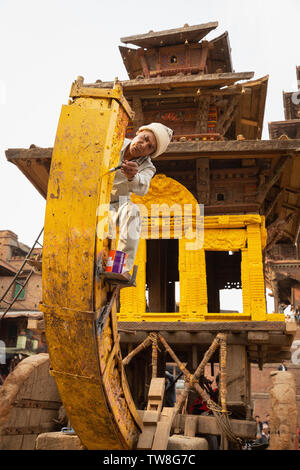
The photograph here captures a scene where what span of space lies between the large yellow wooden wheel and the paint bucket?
0.13 metres

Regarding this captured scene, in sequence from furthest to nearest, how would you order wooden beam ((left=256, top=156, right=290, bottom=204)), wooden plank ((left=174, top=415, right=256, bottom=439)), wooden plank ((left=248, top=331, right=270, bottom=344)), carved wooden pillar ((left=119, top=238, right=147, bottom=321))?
1. wooden beam ((left=256, top=156, right=290, bottom=204))
2. carved wooden pillar ((left=119, top=238, right=147, bottom=321))
3. wooden plank ((left=248, top=331, right=270, bottom=344))
4. wooden plank ((left=174, top=415, right=256, bottom=439))

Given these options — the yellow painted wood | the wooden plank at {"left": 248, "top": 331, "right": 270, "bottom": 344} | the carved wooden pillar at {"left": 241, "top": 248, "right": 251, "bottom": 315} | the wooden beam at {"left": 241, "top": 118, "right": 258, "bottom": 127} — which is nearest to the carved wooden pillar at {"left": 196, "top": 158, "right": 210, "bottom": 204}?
the yellow painted wood

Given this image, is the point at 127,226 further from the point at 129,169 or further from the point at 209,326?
the point at 209,326

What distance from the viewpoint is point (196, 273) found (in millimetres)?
10047

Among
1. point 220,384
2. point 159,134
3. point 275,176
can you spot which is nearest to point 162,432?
point 159,134

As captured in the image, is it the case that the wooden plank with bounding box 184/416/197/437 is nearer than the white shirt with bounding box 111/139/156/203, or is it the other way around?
the white shirt with bounding box 111/139/156/203

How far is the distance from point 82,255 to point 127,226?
0.81 meters

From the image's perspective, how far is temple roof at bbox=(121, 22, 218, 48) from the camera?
12.7m

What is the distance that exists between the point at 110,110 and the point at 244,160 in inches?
295

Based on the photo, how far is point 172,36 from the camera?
42.6 ft

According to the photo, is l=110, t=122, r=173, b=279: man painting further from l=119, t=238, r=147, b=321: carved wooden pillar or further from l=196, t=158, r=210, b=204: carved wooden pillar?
l=196, t=158, r=210, b=204: carved wooden pillar
